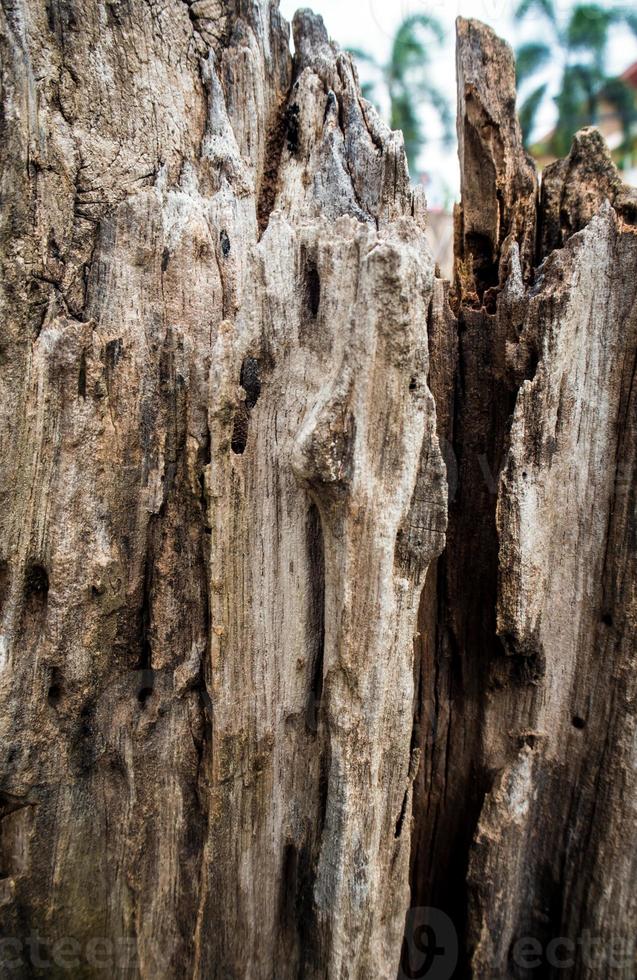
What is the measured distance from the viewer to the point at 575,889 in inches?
95.1

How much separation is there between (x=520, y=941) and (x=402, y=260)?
263 centimetres

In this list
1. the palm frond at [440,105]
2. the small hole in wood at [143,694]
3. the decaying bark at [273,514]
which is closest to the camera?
the decaying bark at [273,514]

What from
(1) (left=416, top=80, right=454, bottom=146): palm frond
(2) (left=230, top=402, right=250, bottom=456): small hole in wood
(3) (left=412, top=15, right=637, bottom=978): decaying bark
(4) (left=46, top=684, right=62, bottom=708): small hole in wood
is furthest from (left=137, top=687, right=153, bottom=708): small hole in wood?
(1) (left=416, top=80, right=454, bottom=146): palm frond

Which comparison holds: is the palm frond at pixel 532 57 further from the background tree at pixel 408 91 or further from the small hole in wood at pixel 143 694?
the small hole in wood at pixel 143 694

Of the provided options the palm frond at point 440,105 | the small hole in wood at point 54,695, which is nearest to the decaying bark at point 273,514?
the small hole in wood at point 54,695

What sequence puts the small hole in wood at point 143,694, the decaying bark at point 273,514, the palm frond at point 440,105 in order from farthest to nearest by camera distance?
the palm frond at point 440,105, the small hole in wood at point 143,694, the decaying bark at point 273,514

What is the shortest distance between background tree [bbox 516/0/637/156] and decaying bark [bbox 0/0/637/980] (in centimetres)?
1703

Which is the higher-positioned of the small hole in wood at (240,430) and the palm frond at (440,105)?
the palm frond at (440,105)

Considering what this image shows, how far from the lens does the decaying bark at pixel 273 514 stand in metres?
2.04

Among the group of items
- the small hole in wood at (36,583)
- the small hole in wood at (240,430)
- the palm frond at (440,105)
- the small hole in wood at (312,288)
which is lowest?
the small hole in wood at (36,583)

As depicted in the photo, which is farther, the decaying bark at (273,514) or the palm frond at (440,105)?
the palm frond at (440,105)

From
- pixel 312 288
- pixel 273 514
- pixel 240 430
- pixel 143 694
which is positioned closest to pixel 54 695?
pixel 143 694

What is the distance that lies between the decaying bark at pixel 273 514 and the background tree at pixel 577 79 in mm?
17030

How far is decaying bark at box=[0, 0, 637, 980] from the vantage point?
204 centimetres
